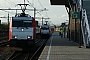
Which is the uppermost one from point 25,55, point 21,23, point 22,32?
point 21,23

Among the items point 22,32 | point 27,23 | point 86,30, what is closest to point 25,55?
point 22,32

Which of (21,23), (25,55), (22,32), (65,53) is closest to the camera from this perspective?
(65,53)

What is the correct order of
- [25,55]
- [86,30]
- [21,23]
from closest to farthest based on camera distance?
1. [86,30]
2. [25,55]
3. [21,23]

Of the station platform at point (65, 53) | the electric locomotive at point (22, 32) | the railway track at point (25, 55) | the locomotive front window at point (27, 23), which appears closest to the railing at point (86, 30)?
the station platform at point (65, 53)

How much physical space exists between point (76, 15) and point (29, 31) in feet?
13.7

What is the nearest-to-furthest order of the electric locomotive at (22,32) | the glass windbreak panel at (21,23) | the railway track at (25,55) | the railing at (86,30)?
1. the railway track at (25,55)
2. the railing at (86,30)
3. the electric locomotive at (22,32)
4. the glass windbreak panel at (21,23)

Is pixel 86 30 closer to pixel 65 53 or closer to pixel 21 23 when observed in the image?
pixel 65 53

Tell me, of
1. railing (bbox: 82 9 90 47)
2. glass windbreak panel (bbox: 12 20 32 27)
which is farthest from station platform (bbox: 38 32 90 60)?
glass windbreak panel (bbox: 12 20 32 27)

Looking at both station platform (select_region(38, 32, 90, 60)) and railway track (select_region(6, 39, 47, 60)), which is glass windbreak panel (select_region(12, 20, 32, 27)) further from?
station platform (select_region(38, 32, 90, 60))

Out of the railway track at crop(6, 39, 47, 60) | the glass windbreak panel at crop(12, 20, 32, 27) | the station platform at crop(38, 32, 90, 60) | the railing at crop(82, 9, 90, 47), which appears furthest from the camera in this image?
the glass windbreak panel at crop(12, 20, 32, 27)

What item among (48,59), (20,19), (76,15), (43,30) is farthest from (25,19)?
(43,30)

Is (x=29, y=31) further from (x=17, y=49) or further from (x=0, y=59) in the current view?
(x=0, y=59)

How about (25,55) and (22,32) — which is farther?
(22,32)

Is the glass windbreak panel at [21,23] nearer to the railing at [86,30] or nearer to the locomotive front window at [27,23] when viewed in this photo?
the locomotive front window at [27,23]
